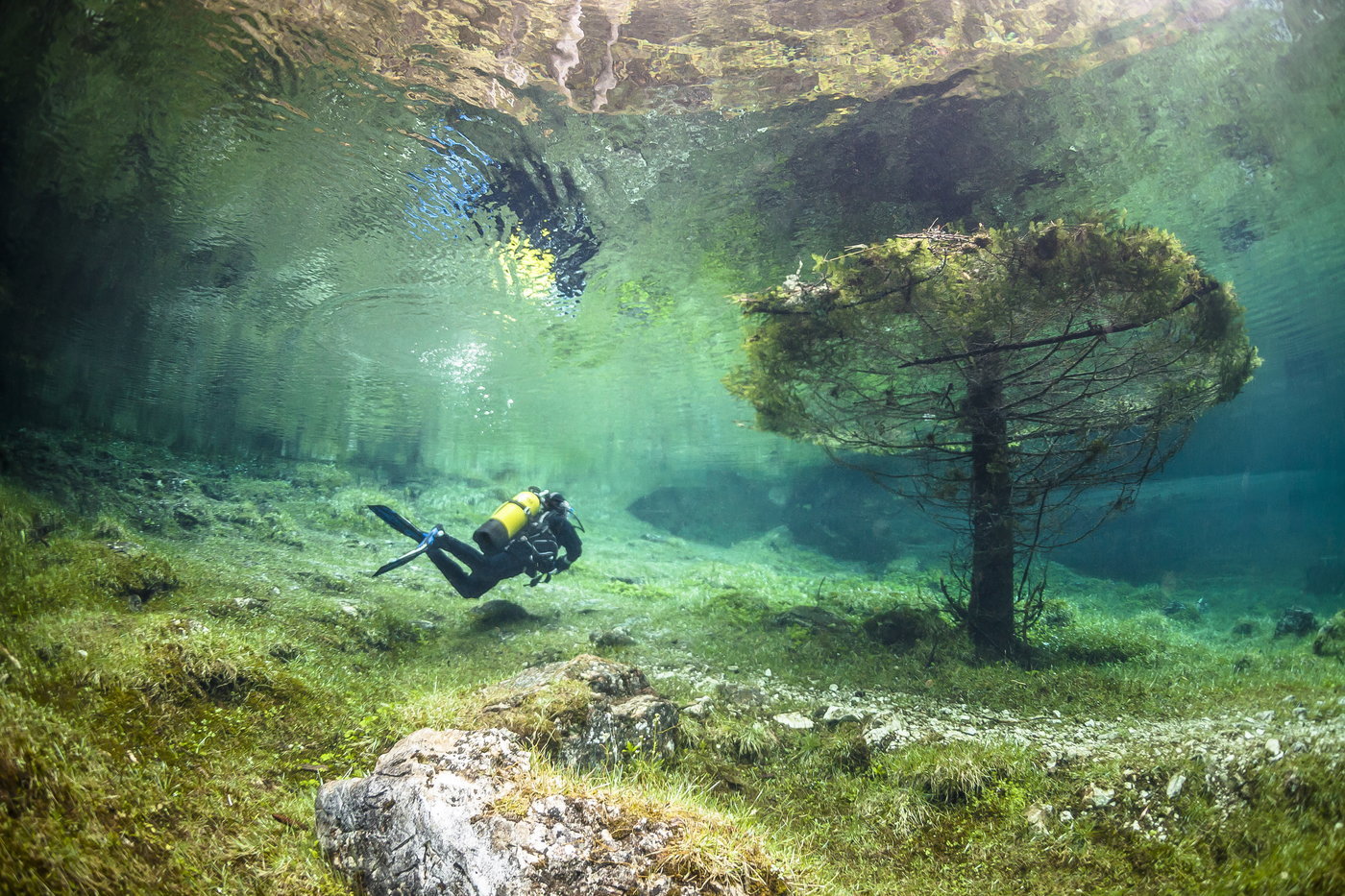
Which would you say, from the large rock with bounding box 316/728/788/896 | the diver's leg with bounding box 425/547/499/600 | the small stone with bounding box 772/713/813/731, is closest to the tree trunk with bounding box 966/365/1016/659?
the small stone with bounding box 772/713/813/731

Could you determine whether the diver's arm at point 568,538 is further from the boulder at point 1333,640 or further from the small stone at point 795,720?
the boulder at point 1333,640

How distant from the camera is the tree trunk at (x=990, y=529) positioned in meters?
8.20

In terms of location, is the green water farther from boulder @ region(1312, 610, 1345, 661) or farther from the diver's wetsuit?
the diver's wetsuit

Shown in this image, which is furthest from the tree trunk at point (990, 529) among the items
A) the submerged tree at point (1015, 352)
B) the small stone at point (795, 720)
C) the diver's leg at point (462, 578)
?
the diver's leg at point (462, 578)

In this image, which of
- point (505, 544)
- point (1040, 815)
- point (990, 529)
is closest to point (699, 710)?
point (1040, 815)

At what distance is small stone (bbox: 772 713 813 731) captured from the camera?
5.40m

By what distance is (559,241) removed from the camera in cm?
1237

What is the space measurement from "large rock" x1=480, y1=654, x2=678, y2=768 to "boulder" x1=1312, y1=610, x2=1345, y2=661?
9.39 metres

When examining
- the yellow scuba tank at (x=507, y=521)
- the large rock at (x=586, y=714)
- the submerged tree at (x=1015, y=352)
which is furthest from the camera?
the yellow scuba tank at (x=507, y=521)

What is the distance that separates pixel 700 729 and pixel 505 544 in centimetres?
527

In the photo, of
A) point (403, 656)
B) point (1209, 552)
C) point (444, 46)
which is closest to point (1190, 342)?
point (444, 46)

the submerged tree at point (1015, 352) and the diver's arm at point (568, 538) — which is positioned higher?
the submerged tree at point (1015, 352)

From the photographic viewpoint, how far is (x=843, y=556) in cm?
2441

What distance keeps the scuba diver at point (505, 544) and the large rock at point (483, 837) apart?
5149mm
